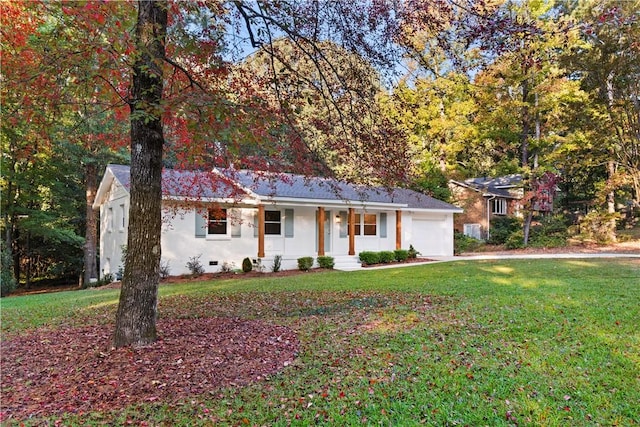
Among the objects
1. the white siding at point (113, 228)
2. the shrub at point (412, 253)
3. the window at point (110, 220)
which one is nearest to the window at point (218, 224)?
the white siding at point (113, 228)

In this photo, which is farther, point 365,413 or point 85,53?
point 85,53

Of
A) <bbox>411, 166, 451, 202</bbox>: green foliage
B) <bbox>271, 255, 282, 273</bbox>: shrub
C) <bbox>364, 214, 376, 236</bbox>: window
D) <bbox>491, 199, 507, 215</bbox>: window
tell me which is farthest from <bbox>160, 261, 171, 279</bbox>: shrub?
<bbox>491, 199, 507, 215</bbox>: window

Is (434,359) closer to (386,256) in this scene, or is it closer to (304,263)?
(304,263)

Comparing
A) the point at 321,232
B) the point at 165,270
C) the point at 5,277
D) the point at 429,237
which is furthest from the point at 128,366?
the point at 429,237

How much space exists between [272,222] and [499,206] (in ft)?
68.3

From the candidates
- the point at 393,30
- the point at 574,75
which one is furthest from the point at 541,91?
the point at 393,30

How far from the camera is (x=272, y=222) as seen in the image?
1688 centimetres

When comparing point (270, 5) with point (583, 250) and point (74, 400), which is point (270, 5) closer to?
point (74, 400)

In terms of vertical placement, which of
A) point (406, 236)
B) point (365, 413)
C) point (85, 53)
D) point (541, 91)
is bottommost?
point (365, 413)

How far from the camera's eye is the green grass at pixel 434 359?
3.25m

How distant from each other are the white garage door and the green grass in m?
12.5

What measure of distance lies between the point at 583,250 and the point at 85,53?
22209 millimetres

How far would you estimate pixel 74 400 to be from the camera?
11.6ft

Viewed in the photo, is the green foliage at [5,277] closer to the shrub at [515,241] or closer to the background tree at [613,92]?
the shrub at [515,241]
